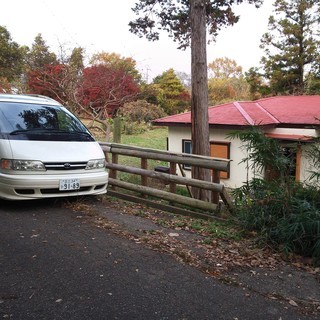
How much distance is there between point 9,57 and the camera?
1161 inches

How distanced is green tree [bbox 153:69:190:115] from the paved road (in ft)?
100

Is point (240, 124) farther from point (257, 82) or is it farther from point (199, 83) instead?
point (257, 82)

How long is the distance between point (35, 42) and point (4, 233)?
3758 centimetres

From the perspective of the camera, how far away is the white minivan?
5.31 m

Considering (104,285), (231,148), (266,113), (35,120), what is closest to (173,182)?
(35,120)

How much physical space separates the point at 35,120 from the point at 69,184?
1.46 meters

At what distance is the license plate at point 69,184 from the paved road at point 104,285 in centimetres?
112

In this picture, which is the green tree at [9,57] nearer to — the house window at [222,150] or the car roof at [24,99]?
the house window at [222,150]

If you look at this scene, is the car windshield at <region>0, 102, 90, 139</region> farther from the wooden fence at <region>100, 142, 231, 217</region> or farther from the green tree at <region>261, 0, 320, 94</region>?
the green tree at <region>261, 0, 320, 94</region>

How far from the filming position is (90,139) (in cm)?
648

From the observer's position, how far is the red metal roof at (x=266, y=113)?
47.9 feet

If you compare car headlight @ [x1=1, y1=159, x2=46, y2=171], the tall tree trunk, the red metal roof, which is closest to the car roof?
car headlight @ [x1=1, y1=159, x2=46, y2=171]

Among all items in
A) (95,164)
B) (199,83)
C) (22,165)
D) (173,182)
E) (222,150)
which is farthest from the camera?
(222,150)

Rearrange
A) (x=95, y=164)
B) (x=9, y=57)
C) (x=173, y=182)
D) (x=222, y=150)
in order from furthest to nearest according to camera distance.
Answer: (x=9, y=57), (x=222, y=150), (x=173, y=182), (x=95, y=164)
